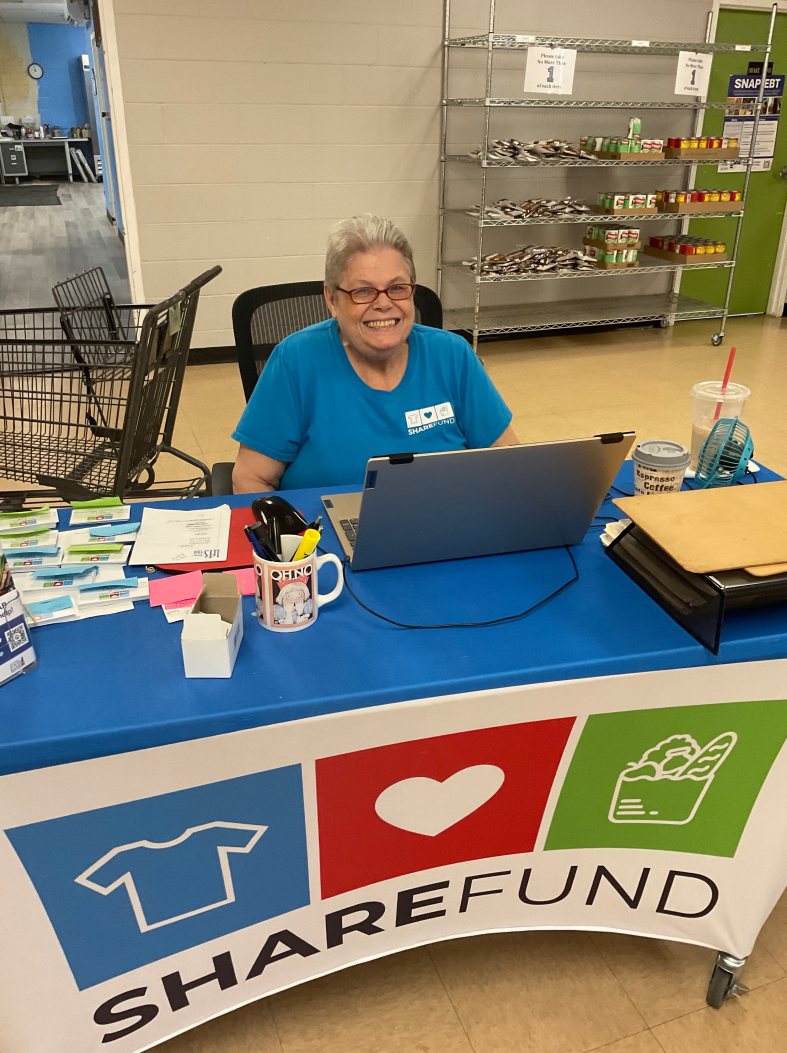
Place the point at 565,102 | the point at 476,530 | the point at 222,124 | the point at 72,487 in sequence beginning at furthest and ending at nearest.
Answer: the point at 565,102, the point at 222,124, the point at 72,487, the point at 476,530

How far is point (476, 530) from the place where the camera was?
132 centimetres

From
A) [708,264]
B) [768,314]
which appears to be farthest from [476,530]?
[768,314]

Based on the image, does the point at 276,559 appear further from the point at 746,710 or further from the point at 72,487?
the point at 72,487

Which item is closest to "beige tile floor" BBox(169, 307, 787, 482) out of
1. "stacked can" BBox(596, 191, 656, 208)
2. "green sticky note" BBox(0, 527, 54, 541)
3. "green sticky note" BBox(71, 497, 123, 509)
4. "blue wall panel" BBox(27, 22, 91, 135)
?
"stacked can" BBox(596, 191, 656, 208)

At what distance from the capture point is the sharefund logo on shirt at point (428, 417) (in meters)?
1.83

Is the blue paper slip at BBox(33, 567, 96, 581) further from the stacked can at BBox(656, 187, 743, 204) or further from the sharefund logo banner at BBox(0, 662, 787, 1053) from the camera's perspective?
the stacked can at BBox(656, 187, 743, 204)

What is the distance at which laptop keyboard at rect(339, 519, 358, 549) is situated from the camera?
144 centimetres

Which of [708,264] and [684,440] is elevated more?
[708,264]

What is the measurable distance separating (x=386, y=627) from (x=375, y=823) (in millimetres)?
307

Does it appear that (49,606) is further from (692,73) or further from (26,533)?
(692,73)

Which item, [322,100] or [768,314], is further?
[768,314]

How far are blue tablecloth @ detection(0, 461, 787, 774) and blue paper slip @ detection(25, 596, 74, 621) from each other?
28mm

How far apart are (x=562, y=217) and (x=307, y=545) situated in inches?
180

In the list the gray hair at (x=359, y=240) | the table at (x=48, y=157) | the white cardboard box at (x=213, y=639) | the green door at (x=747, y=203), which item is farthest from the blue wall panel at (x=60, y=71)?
the white cardboard box at (x=213, y=639)
